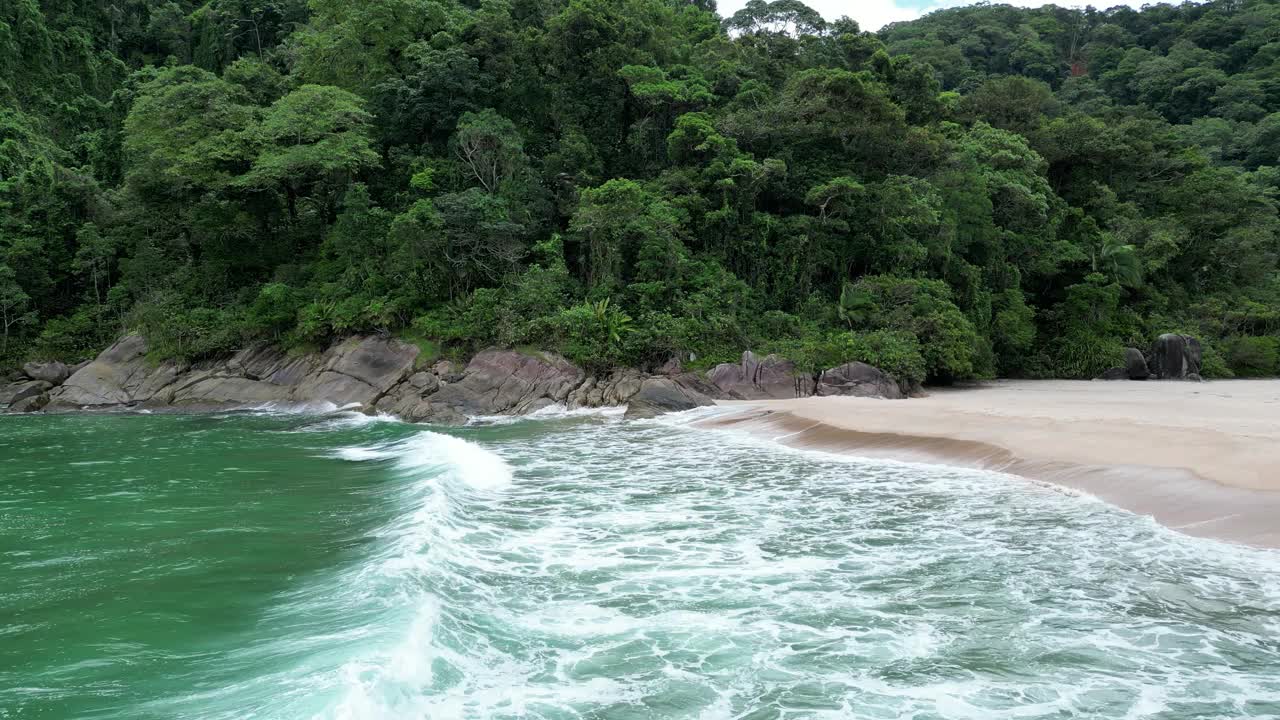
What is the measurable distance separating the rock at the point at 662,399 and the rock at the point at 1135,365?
57.1ft

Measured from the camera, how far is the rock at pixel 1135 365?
88.3ft

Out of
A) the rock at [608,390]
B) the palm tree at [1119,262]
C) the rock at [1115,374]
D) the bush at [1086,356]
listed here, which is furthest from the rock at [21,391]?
the palm tree at [1119,262]

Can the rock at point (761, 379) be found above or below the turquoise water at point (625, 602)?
above

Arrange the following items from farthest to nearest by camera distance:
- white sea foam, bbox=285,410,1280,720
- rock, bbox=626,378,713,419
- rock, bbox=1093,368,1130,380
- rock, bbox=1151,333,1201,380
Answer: rock, bbox=1093,368,1130,380
rock, bbox=1151,333,1201,380
rock, bbox=626,378,713,419
white sea foam, bbox=285,410,1280,720

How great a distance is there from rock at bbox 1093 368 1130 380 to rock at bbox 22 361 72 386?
3904 centimetres

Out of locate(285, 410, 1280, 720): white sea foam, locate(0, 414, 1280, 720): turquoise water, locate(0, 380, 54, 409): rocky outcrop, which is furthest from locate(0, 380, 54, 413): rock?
locate(285, 410, 1280, 720): white sea foam

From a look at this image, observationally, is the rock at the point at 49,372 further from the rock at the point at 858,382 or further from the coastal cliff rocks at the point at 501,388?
the rock at the point at 858,382

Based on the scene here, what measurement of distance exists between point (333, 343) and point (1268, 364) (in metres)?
35.1

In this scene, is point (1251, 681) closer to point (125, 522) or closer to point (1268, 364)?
point (125, 522)

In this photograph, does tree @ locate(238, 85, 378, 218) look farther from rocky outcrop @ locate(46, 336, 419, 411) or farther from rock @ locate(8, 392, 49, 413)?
rock @ locate(8, 392, 49, 413)

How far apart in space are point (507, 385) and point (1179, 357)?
2460cm

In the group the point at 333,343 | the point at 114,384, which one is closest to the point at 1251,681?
the point at 333,343

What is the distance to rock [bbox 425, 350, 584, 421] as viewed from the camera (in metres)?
21.7

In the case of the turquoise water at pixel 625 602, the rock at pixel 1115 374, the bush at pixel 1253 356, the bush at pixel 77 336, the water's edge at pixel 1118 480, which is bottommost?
the turquoise water at pixel 625 602
